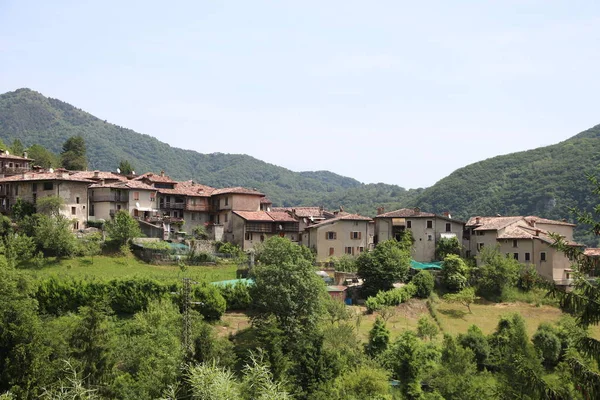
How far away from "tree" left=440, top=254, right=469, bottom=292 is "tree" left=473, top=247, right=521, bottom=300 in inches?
70.6

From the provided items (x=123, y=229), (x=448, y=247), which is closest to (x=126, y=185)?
(x=123, y=229)

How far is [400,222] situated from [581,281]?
5532 cm

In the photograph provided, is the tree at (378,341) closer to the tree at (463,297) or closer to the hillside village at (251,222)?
the tree at (463,297)

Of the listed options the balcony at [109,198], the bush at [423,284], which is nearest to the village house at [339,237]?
the bush at [423,284]

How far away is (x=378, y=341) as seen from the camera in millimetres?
47781

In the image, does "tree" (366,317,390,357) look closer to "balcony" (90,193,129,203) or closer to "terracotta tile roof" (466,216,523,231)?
"terracotta tile roof" (466,216,523,231)

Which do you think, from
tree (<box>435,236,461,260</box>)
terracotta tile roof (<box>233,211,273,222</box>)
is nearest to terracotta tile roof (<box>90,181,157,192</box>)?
terracotta tile roof (<box>233,211,273,222</box>)

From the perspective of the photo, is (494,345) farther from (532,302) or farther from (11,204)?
(11,204)

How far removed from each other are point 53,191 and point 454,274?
130 ft

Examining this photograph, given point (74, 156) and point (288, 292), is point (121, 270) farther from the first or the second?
point (74, 156)

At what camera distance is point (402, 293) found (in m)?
57.5

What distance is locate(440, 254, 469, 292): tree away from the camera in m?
61.4

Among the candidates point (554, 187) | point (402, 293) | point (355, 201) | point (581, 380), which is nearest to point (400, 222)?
point (402, 293)

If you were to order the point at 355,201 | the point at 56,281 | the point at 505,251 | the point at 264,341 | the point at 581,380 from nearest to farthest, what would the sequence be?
the point at 581,380
the point at 264,341
the point at 56,281
the point at 505,251
the point at 355,201
